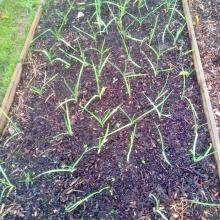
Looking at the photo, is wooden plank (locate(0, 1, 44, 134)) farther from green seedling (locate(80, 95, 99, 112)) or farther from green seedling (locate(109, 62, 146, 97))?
green seedling (locate(109, 62, 146, 97))

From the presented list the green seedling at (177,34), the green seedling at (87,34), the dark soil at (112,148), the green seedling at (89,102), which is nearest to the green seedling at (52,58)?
the dark soil at (112,148)

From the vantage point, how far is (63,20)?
331cm

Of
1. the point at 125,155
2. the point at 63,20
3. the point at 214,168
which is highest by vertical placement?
the point at 63,20

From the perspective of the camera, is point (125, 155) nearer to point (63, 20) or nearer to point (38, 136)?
point (38, 136)

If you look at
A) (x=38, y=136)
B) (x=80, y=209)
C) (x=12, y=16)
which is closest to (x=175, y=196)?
(x=80, y=209)

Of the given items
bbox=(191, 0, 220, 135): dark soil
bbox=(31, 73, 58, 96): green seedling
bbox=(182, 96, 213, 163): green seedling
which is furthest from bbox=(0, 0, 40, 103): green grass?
bbox=(191, 0, 220, 135): dark soil

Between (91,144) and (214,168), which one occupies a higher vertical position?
(91,144)

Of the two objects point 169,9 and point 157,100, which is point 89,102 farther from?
point 169,9

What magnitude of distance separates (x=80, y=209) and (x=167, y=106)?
101 cm

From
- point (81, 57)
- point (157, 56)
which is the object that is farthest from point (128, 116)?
point (81, 57)

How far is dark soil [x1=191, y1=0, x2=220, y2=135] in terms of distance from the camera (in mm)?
2783

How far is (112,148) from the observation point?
2434 millimetres

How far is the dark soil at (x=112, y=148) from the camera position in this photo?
218 cm

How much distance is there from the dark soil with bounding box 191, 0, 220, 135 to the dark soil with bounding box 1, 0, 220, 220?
134 mm
